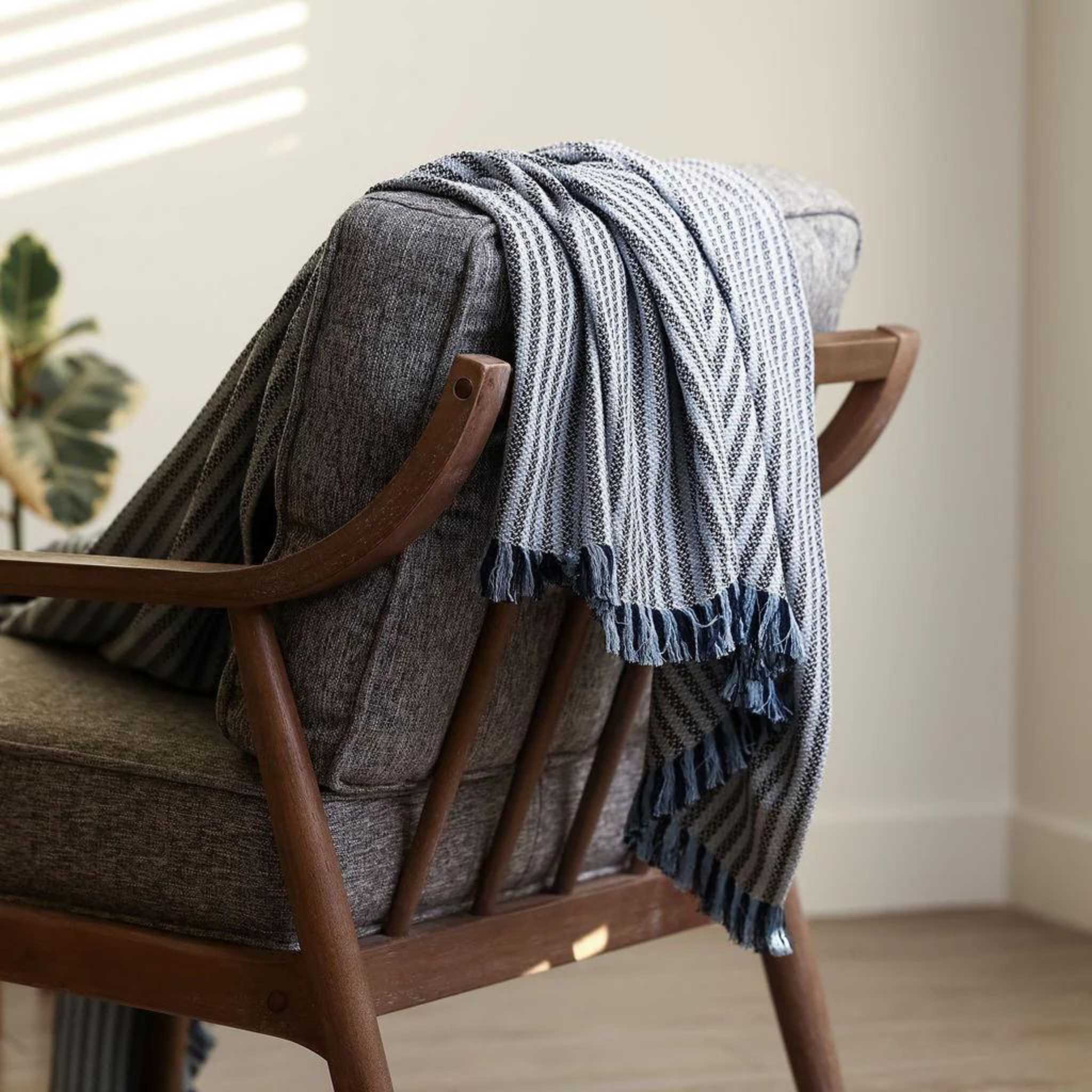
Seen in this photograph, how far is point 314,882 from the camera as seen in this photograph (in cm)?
106

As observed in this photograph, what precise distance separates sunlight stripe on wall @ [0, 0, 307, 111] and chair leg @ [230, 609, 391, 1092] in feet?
5.42

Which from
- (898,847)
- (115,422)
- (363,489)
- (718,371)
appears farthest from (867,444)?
(898,847)

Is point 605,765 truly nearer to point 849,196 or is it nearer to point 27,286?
point 27,286

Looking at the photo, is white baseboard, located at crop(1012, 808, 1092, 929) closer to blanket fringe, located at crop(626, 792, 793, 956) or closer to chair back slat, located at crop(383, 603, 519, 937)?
blanket fringe, located at crop(626, 792, 793, 956)

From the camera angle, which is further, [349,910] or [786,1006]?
[786,1006]

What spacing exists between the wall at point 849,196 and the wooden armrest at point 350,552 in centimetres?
142

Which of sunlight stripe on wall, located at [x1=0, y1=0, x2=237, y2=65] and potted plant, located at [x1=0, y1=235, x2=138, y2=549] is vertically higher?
sunlight stripe on wall, located at [x1=0, y1=0, x2=237, y2=65]

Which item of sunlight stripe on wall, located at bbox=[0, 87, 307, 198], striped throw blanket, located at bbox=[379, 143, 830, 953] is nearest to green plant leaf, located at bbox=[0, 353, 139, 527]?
sunlight stripe on wall, located at bbox=[0, 87, 307, 198]

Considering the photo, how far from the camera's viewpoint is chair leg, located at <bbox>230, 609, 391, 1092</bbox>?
106 centimetres

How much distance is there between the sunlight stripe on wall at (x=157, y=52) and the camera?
95.3 inches

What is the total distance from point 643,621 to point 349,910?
0.29 m

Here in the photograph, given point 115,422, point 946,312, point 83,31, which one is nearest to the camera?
point 115,422

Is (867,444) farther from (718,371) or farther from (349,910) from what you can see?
(349,910)

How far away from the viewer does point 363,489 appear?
1.06 m
